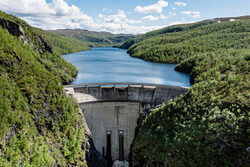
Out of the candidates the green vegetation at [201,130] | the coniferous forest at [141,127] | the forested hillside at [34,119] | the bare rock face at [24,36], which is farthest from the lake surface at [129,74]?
the forested hillside at [34,119]

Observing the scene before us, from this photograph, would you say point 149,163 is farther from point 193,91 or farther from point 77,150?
point 193,91

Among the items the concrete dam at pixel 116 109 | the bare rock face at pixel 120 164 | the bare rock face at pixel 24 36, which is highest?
the bare rock face at pixel 24 36

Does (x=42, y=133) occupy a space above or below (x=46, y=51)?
below

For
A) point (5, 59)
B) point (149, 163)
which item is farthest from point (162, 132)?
point (5, 59)

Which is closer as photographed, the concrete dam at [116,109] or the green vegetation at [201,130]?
the green vegetation at [201,130]

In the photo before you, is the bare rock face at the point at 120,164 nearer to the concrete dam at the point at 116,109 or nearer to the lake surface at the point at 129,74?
the concrete dam at the point at 116,109

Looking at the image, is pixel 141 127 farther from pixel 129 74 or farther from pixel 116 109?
pixel 129 74

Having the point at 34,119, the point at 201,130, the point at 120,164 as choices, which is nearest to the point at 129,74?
the point at 120,164
